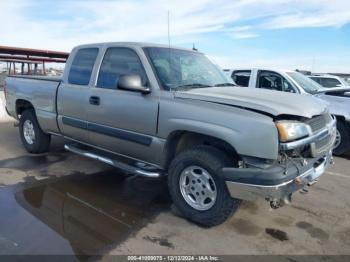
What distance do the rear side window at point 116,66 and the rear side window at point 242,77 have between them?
487 centimetres

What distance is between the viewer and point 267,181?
10.2 ft

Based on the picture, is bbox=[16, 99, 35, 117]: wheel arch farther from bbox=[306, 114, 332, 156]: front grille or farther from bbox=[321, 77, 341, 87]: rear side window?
bbox=[321, 77, 341, 87]: rear side window

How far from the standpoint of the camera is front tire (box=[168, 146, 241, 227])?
3496 millimetres

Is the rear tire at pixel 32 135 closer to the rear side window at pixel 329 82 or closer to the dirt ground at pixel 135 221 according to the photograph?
the dirt ground at pixel 135 221

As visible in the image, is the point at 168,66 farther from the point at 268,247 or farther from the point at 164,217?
the point at 268,247

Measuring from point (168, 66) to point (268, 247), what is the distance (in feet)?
7.83

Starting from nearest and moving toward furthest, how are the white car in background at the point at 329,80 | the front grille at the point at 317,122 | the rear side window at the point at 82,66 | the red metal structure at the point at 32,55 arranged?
1. the front grille at the point at 317,122
2. the rear side window at the point at 82,66
3. the white car in background at the point at 329,80
4. the red metal structure at the point at 32,55

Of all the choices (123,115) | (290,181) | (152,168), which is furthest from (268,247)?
(123,115)

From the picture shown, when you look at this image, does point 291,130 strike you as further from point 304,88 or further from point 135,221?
point 304,88

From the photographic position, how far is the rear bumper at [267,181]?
3129 mm

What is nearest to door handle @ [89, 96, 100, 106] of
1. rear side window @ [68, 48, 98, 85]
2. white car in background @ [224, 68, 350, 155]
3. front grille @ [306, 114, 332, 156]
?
rear side window @ [68, 48, 98, 85]

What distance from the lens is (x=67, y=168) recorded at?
5672 millimetres

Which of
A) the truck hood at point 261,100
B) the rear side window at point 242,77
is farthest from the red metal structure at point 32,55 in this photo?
the truck hood at point 261,100

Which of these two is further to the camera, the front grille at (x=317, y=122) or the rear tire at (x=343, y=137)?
the rear tire at (x=343, y=137)
